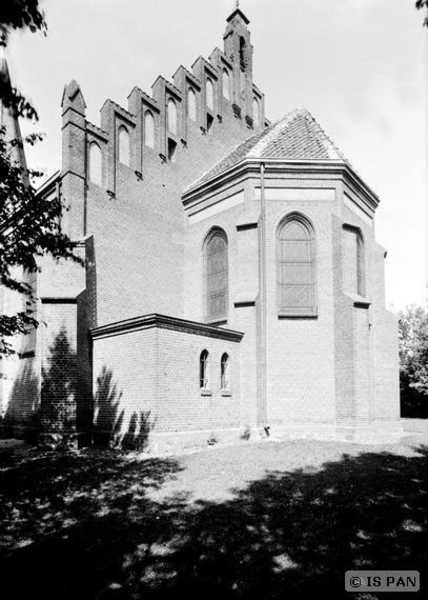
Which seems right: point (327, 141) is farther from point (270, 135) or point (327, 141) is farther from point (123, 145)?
point (123, 145)

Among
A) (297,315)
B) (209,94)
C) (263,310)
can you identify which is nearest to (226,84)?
(209,94)

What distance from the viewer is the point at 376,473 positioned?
9.58 m

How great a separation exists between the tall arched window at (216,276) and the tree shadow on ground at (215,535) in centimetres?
883

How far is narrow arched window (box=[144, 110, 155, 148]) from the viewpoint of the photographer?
1834cm

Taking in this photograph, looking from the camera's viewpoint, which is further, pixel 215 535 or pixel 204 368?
pixel 204 368

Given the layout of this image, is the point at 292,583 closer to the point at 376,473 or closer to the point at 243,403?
the point at 376,473

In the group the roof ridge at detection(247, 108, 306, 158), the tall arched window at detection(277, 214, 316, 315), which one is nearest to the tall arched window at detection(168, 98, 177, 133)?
the roof ridge at detection(247, 108, 306, 158)

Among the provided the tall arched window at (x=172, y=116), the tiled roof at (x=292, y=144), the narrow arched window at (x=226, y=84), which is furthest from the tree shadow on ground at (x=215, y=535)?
the narrow arched window at (x=226, y=84)

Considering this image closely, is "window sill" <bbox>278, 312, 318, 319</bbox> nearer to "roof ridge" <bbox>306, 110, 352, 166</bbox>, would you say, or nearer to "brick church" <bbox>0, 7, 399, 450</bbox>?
"brick church" <bbox>0, 7, 399, 450</bbox>

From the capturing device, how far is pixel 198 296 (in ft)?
61.4

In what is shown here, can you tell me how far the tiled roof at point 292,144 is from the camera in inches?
692

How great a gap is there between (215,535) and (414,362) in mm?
29885

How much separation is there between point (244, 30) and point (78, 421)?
65.8 feet

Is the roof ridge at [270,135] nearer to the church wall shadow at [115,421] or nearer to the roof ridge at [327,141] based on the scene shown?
the roof ridge at [327,141]
